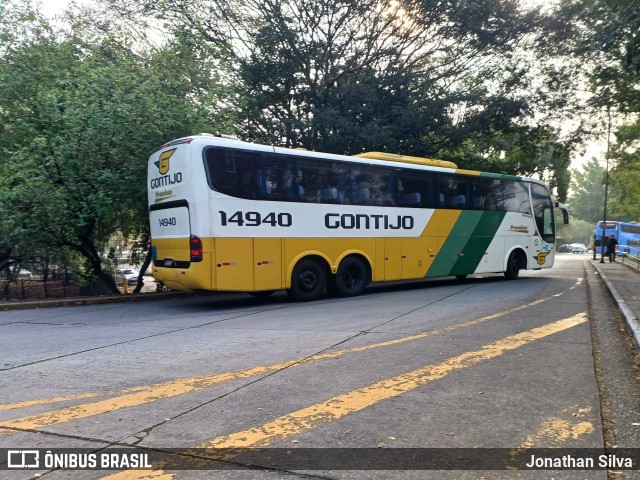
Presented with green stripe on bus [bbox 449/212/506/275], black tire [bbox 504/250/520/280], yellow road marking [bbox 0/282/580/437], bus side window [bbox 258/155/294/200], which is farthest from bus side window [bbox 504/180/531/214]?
yellow road marking [bbox 0/282/580/437]

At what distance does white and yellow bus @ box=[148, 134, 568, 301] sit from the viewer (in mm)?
10469

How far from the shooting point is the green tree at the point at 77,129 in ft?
39.2

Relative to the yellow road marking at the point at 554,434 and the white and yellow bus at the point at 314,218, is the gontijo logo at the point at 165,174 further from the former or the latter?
the yellow road marking at the point at 554,434

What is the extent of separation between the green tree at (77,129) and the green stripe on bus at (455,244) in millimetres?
7582

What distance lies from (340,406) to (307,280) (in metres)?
7.90

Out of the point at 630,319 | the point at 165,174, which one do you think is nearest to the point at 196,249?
the point at 165,174

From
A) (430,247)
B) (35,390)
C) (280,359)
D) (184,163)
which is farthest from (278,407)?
(430,247)

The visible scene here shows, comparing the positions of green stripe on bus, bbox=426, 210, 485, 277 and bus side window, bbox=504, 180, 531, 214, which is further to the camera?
bus side window, bbox=504, 180, 531, 214

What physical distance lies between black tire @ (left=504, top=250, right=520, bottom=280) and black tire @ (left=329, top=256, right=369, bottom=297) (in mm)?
6120

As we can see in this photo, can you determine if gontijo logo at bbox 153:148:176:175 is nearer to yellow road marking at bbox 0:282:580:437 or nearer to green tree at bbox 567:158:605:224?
yellow road marking at bbox 0:282:580:437

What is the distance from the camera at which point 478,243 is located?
52.0 ft

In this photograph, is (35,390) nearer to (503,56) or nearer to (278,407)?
(278,407)

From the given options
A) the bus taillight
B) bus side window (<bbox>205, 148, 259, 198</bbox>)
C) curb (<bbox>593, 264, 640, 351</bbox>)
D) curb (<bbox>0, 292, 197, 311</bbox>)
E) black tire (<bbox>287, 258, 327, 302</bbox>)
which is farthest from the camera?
black tire (<bbox>287, 258, 327, 302</bbox>)

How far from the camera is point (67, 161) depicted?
40.0ft
